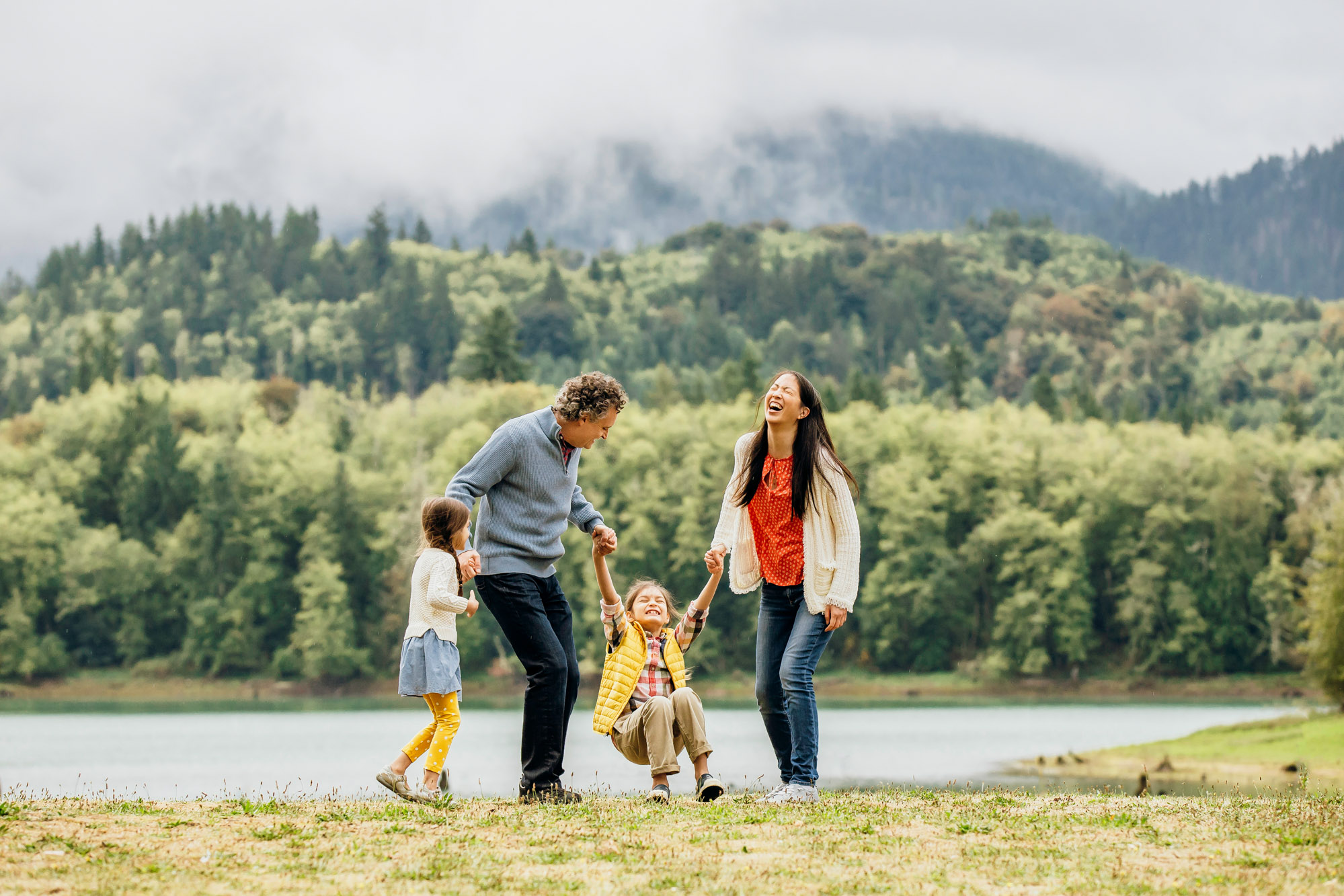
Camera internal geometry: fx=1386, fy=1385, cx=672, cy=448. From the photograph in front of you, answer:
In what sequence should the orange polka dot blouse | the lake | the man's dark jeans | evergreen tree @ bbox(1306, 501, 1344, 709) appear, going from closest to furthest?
the man's dark jeans
the orange polka dot blouse
the lake
evergreen tree @ bbox(1306, 501, 1344, 709)

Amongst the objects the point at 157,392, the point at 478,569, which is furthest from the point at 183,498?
the point at 478,569

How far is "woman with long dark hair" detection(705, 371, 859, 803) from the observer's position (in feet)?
29.7

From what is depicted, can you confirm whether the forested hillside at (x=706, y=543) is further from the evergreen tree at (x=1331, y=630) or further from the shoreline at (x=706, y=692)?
the evergreen tree at (x=1331, y=630)

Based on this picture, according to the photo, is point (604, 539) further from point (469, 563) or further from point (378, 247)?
point (378, 247)

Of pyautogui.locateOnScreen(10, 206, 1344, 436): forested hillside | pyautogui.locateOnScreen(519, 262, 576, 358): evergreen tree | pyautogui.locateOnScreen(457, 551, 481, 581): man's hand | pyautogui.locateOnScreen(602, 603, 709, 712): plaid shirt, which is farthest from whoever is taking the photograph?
pyautogui.locateOnScreen(519, 262, 576, 358): evergreen tree

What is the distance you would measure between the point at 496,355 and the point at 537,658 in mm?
94628

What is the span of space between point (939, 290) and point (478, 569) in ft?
561

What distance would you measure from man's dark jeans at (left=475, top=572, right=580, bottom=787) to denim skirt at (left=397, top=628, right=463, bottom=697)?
0.44 meters

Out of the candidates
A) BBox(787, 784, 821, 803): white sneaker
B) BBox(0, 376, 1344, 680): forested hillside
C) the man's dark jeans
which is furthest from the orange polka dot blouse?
BBox(0, 376, 1344, 680): forested hillside

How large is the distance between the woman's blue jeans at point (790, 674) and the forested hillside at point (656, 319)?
107 metres

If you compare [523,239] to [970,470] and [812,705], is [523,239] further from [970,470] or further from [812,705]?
[812,705]

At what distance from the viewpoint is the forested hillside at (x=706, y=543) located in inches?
2771

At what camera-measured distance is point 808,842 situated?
733 centimetres

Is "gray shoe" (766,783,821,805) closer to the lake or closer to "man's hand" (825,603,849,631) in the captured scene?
"man's hand" (825,603,849,631)
